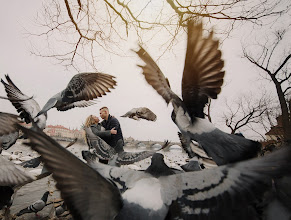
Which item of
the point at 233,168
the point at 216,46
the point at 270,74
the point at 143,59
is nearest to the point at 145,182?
the point at 233,168

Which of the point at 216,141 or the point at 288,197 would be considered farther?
the point at 216,141

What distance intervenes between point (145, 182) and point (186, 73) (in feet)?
4.13

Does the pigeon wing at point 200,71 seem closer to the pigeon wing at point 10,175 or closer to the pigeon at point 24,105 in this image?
the pigeon wing at point 10,175

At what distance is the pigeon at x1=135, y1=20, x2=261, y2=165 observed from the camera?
1.64 metres

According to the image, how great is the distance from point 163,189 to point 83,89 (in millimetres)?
3545

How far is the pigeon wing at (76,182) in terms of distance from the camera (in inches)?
32.4

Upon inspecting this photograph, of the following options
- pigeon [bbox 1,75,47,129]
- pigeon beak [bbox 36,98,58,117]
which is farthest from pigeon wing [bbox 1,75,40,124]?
pigeon beak [bbox 36,98,58,117]

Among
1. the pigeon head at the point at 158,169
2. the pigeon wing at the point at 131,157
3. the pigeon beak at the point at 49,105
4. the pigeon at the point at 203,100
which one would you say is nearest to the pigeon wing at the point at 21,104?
the pigeon beak at the point at 49,105

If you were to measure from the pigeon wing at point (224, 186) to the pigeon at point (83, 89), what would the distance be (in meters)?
3.39

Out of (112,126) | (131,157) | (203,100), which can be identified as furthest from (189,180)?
(112,126)

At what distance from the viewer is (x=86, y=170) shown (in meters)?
0.88

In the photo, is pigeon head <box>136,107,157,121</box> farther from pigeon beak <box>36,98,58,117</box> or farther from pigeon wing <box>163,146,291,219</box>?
pigeon wing <box>163,146,291,219</box>

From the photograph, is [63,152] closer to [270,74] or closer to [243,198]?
[243,198]

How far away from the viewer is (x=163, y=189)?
113cm
